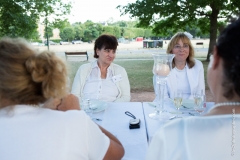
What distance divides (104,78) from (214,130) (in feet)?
7.13

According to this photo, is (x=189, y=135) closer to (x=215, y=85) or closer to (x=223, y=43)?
(x=215, y=85)

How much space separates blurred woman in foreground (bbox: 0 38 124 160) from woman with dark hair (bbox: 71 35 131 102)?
1735mm

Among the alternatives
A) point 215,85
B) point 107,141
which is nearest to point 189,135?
point 215,85

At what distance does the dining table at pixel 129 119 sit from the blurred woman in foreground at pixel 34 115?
1.41 ft

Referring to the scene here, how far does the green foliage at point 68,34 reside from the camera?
38197mm

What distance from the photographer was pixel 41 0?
964 centimetres

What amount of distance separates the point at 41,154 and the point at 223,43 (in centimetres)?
75

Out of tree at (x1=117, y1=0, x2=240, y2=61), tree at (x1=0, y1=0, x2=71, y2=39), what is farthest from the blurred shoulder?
tree at (x1=117, y1=0, x2=240, y2=61)

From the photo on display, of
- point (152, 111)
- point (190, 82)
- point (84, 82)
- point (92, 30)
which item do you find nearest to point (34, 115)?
point (152, 111)

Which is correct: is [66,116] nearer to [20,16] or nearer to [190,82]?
[190,82]

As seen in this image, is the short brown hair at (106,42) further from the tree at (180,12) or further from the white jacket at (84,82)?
the tree at (180,12)

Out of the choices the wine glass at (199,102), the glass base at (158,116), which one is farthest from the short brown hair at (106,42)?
the wine glass at (199,102)

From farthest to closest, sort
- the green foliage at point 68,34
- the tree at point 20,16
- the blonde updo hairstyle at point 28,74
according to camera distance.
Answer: the green foliage at point 68,34, the tree at point 20,16, the blonde updo hairstyle at point 28,74

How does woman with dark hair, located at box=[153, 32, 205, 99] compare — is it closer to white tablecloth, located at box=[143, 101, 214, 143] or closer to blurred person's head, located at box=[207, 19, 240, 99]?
white tablecloth, located at box=[143, 101, 214, 143]
